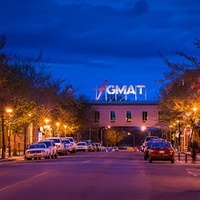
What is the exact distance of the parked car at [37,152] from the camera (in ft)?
182

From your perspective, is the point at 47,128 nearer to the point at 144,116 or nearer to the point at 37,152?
the point at 37,152

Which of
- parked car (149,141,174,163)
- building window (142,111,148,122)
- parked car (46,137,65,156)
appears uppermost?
building window (142,111,148,122)

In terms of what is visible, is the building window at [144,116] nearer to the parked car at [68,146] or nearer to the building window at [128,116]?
the building window at [128,116]

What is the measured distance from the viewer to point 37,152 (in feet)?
183

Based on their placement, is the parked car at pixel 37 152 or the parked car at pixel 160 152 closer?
the parked car at pixel 160 152

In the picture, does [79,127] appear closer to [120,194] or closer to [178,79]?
[178,79]

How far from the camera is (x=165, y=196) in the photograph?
19109 mm

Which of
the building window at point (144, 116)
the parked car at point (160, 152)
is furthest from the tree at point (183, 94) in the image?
the building window at point (144, 116)

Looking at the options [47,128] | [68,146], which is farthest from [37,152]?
[47,128]

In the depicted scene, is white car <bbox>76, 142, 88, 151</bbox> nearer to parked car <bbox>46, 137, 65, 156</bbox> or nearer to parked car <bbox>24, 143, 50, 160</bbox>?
parked car <bbox>46, 137, 65, 156</bbox>

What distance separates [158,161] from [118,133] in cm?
10978

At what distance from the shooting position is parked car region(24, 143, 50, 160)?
182 ft

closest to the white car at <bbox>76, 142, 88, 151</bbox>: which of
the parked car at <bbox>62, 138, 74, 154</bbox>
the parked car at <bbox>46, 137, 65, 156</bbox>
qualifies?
the parked car at <bbox>62, 138, 74, 154</bbox>

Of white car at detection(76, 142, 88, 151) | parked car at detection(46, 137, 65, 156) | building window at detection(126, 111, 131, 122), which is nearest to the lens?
parked car at detection(46, 137, 65, 156)
